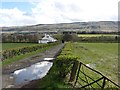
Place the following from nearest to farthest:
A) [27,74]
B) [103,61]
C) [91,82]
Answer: [91,82]
[27,74]
[103,61]

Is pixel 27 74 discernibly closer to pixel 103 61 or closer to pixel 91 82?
pixel 91 82

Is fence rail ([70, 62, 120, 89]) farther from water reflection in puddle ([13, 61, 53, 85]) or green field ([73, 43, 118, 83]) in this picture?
water reflection in puddle ([13, 61, 53, 85])

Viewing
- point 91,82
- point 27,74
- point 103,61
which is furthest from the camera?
point 103,61

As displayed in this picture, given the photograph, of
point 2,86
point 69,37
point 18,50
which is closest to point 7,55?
point 18,50

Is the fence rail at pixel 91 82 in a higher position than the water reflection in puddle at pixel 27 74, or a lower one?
→ higher

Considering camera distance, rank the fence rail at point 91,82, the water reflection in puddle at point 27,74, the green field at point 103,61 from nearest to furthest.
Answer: the fence rail at point 91,82 → the water reflection in puddle at point 27,74 → the green field at point 103,61

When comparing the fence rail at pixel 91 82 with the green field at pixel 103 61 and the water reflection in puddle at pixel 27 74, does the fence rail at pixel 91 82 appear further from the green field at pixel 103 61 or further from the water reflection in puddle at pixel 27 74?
the water reflection in puddle at pixel 27 74

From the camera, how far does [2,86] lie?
1112 centimetres

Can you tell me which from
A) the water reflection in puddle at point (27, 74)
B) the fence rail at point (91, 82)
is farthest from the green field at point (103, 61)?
the water reflection in puddle at point (27, 74)

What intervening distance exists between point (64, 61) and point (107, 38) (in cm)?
6027

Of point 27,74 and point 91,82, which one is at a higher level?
point 91,82

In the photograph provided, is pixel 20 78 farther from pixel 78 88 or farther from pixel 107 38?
pixel 107 38

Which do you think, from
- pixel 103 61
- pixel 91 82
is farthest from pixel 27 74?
pixel 103 61

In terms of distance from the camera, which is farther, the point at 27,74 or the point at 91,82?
the point at 27,74
